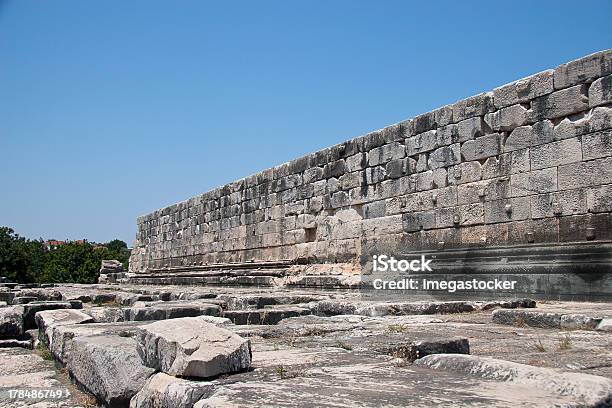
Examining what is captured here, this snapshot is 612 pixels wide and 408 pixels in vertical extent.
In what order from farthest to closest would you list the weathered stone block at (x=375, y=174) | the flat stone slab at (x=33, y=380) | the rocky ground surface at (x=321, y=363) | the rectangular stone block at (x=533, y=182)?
the weathered stone block at (x=375, y=174) < the rectangular stone block at (x=533, y=182) < the flat stone slab at (x=33, y=380) < the rocky ground surface at (x=321, y=363)

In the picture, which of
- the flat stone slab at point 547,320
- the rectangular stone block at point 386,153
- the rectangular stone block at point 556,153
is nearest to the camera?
the flat stone slab at point 547,320

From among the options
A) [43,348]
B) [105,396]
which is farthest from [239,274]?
[105,396]

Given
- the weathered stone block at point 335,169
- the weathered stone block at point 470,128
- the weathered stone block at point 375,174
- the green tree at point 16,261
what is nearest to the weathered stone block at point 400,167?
the weathered stone block at point 375,174

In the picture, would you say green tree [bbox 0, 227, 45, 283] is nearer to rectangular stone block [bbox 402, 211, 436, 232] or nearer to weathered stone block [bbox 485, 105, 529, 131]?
rectangular stone block [bbox 402, 211, 436, 232]

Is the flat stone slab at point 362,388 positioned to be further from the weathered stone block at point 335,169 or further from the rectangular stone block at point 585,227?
the weathered stone block at point 335,169

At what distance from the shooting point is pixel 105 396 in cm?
324

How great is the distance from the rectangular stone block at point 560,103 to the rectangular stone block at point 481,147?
0.73 metres

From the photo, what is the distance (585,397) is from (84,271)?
3675 cm

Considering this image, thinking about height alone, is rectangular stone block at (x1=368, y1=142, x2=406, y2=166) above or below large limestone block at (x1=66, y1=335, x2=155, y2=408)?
above

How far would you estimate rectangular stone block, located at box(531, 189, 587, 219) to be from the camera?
820 centimetres

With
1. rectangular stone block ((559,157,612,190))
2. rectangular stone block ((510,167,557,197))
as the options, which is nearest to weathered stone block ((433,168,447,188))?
rectangular stone block ((510,167,557,197))

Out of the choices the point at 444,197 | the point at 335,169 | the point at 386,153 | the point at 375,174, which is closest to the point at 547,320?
the point at 444,197

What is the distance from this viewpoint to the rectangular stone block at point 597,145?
7891mm

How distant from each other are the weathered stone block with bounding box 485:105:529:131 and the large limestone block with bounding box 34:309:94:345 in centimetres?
627
